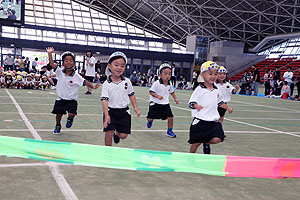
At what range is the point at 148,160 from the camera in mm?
2789

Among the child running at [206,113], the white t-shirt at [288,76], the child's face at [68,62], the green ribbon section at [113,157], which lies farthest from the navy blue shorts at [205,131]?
the white t-shirt at [288,76]

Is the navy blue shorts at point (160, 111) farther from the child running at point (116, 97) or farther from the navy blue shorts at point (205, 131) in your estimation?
the navy blue shorts at point (205, 131)

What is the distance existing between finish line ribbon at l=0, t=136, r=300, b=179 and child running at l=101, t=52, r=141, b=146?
155cm

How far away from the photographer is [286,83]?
21469 mm

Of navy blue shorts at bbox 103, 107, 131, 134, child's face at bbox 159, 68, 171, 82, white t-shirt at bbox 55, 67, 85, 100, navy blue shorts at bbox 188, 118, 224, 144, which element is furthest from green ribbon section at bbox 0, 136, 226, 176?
child's face at bbox 159, 68, 171, 82

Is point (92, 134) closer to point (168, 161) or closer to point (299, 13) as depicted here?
point (168, 161)

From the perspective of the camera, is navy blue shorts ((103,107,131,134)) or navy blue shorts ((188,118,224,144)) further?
navy blue shorts ((103,107,131,134))

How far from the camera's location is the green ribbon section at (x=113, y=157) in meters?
2.77

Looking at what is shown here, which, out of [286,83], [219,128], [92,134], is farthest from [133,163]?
[286,83]

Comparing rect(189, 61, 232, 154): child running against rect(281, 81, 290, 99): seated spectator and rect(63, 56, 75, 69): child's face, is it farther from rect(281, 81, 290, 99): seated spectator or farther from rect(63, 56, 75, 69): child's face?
rect(281, 81, 290, 99): seated spectator

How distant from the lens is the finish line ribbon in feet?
9.12

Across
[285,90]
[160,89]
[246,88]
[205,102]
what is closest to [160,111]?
[160,89]

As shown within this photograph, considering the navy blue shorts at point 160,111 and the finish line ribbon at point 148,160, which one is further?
the navy blue shorts at point 160,111

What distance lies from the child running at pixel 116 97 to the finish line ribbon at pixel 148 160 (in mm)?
1547
